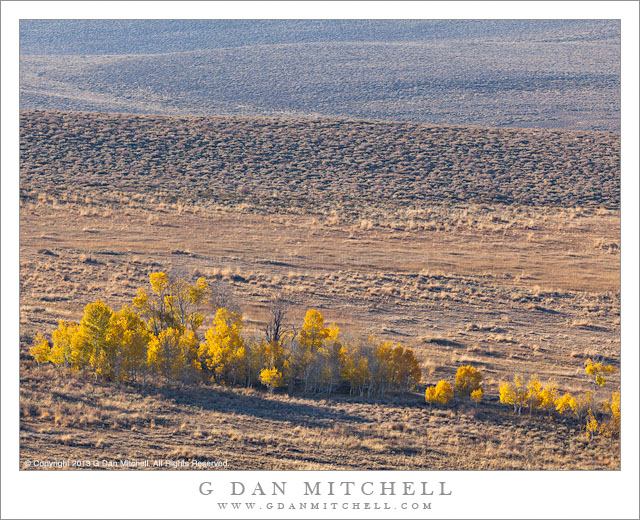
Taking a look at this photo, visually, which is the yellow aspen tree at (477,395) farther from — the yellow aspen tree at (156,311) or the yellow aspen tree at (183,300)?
the yellow aspen tree at (156,311)

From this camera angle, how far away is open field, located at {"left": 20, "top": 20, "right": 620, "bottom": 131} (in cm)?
8562

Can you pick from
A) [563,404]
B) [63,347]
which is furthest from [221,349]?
[563,404]

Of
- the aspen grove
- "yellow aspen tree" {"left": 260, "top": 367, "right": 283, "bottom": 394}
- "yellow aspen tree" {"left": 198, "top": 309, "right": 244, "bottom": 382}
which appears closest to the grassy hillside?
the aspen grove

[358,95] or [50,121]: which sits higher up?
[358,95]

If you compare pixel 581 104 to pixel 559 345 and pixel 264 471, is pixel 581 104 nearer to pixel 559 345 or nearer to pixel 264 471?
pixel 559 345

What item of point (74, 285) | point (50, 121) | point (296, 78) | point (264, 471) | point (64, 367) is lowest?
point (264, 471)

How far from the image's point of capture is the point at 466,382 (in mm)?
22766

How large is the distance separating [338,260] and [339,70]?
7068 cm

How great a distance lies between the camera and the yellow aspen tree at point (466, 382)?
2272cm

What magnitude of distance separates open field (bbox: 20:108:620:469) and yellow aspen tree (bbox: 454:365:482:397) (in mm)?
654

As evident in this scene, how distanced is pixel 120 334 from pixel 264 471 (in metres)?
7.93

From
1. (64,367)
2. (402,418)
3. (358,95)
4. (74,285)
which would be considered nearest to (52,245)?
(74,285)
